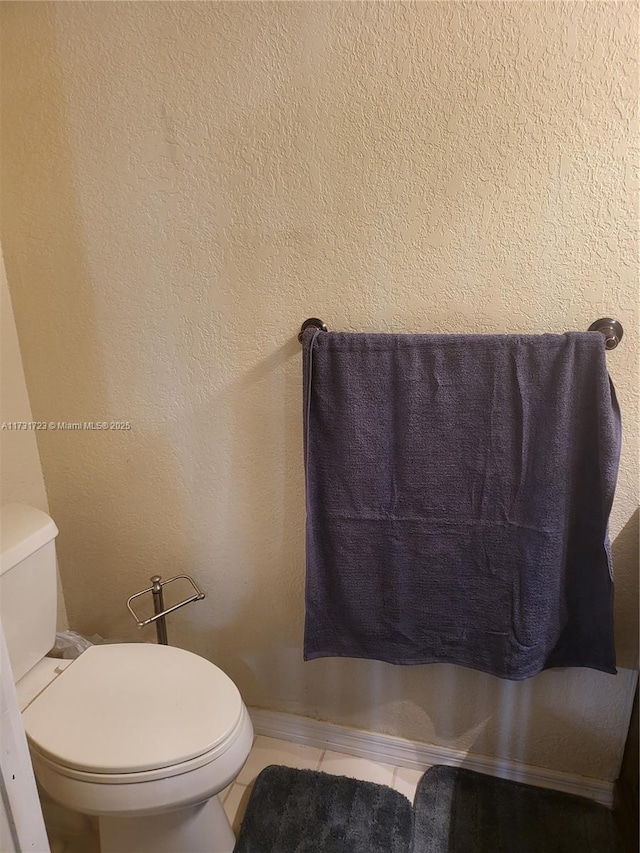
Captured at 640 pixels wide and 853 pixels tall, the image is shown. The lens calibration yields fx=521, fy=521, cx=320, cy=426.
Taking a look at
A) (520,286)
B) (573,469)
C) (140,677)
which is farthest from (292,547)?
(520,286)

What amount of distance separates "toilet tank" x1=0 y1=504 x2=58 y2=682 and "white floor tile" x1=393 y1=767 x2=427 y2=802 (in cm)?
100

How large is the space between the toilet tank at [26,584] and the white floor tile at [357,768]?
2.74 ft

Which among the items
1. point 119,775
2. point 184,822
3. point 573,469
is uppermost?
point 573,469

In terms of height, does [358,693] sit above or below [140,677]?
below

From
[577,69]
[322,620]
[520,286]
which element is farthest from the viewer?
[322,620]

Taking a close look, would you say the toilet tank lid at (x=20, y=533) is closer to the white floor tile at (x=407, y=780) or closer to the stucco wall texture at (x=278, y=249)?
the stucco wall texture at (x=278, y=249)

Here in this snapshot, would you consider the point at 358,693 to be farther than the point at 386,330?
Yes

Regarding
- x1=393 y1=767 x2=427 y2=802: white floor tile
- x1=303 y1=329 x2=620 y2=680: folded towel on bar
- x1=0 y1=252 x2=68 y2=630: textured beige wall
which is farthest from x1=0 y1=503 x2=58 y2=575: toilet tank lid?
x1=393 y1=767 x2=427 y2=802: white floor tile

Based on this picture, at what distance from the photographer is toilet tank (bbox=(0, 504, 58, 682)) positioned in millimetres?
1163

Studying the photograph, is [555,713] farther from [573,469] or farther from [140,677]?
[140,677]

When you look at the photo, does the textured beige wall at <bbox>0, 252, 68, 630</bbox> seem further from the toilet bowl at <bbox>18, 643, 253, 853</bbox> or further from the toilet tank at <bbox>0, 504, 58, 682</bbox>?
the toilet bowl at <bbox>18, 643, 253, 853</bbox>

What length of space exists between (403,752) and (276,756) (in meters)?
0.37

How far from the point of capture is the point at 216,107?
1.15m

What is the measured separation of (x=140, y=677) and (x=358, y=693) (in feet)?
2.01
